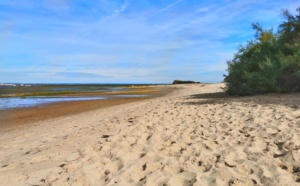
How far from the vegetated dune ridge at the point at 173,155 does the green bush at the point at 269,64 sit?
16.5 feet

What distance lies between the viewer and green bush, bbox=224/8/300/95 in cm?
1105

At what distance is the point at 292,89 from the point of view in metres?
11.1

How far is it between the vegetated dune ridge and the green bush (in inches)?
198

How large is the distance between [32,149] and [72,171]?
7.42 ft

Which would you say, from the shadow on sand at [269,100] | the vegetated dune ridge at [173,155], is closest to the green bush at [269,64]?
the shadow on sand at [269,100]

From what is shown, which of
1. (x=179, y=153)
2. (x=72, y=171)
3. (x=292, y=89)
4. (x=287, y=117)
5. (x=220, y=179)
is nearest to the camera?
(x=220, y=179)

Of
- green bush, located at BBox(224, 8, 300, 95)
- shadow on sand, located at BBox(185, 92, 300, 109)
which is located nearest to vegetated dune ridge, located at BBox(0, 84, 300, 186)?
shadow on sand, located at BBox(185, 92, 300, 109)

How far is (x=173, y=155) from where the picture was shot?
14.0ft

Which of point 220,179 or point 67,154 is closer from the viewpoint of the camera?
point 220,179

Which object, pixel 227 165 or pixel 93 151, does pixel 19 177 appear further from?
pixel 227 165

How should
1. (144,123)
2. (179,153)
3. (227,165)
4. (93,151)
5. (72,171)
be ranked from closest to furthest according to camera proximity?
(227,165) → (72,171) → (179,153) → (93,151) → (144,123)

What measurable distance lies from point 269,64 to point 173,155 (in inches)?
331

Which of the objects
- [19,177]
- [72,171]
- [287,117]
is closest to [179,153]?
[72,171]

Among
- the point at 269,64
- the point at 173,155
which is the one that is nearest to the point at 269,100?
the point at 269,64
